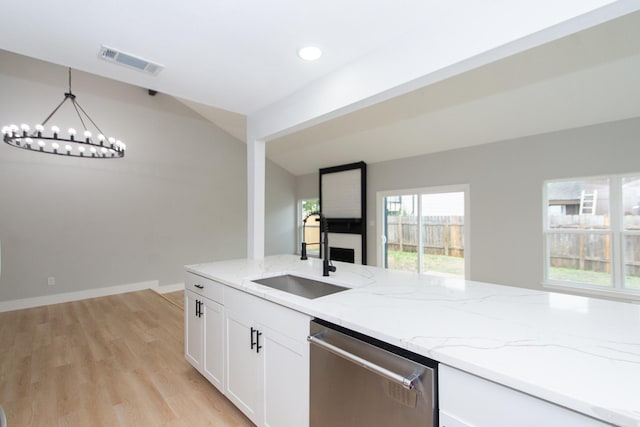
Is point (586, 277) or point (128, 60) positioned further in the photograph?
point (586, 277)

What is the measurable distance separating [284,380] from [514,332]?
1110 millimetres

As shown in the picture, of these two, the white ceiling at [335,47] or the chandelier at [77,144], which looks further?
the chandelier at [77,144]

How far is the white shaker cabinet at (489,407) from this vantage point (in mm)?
748

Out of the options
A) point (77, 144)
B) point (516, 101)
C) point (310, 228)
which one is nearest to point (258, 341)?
point (516, 101)

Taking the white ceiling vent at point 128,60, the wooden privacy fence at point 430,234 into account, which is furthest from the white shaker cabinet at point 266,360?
the wooden privacy fence at point 430,234

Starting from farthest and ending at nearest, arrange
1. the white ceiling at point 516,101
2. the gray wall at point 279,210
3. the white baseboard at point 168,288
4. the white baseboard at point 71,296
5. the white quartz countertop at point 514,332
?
the gray wall at point 279,210
the white baseboard at point 168,288
the white baseboard at point 71,296
the white ceiling at point 516,101
the white quartz countertop at point 514,332

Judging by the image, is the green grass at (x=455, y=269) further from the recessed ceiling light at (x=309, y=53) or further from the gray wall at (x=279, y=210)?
the recessed ceiling light at (x=309, y=53)

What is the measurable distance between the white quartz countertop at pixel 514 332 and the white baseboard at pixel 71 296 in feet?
14.9

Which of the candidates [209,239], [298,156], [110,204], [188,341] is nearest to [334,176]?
[298,156]

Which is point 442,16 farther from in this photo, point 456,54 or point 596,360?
point 596,360

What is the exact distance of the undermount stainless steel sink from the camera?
2.06 m

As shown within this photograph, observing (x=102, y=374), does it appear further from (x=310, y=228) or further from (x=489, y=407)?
(x=310, y=228)

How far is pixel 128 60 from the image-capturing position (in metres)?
2.19

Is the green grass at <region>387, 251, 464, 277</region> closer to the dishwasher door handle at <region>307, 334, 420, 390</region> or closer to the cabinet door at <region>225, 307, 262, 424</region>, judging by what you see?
the cabinet door at <region>225, 307, 262, 424</region>
